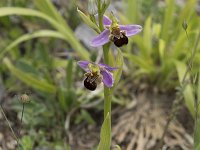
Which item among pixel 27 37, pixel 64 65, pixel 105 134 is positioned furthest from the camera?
pixel 64 65

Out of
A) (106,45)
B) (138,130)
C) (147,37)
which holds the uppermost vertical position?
(106,45)

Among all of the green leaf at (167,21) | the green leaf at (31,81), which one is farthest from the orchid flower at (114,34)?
the green leaf at (167,21)

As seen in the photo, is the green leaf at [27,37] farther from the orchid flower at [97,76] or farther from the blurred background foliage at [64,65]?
the orchid flower at [97,76]

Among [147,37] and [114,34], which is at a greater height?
[114,34]

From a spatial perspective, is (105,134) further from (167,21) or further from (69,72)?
(167,21)

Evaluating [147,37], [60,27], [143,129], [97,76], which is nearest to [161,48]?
[147,37]

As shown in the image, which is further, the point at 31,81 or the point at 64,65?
the point at 64,65

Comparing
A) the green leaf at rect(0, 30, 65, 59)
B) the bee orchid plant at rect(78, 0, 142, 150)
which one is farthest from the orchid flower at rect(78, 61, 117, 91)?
the green leaf at rect(0, 30, 65, 59)
